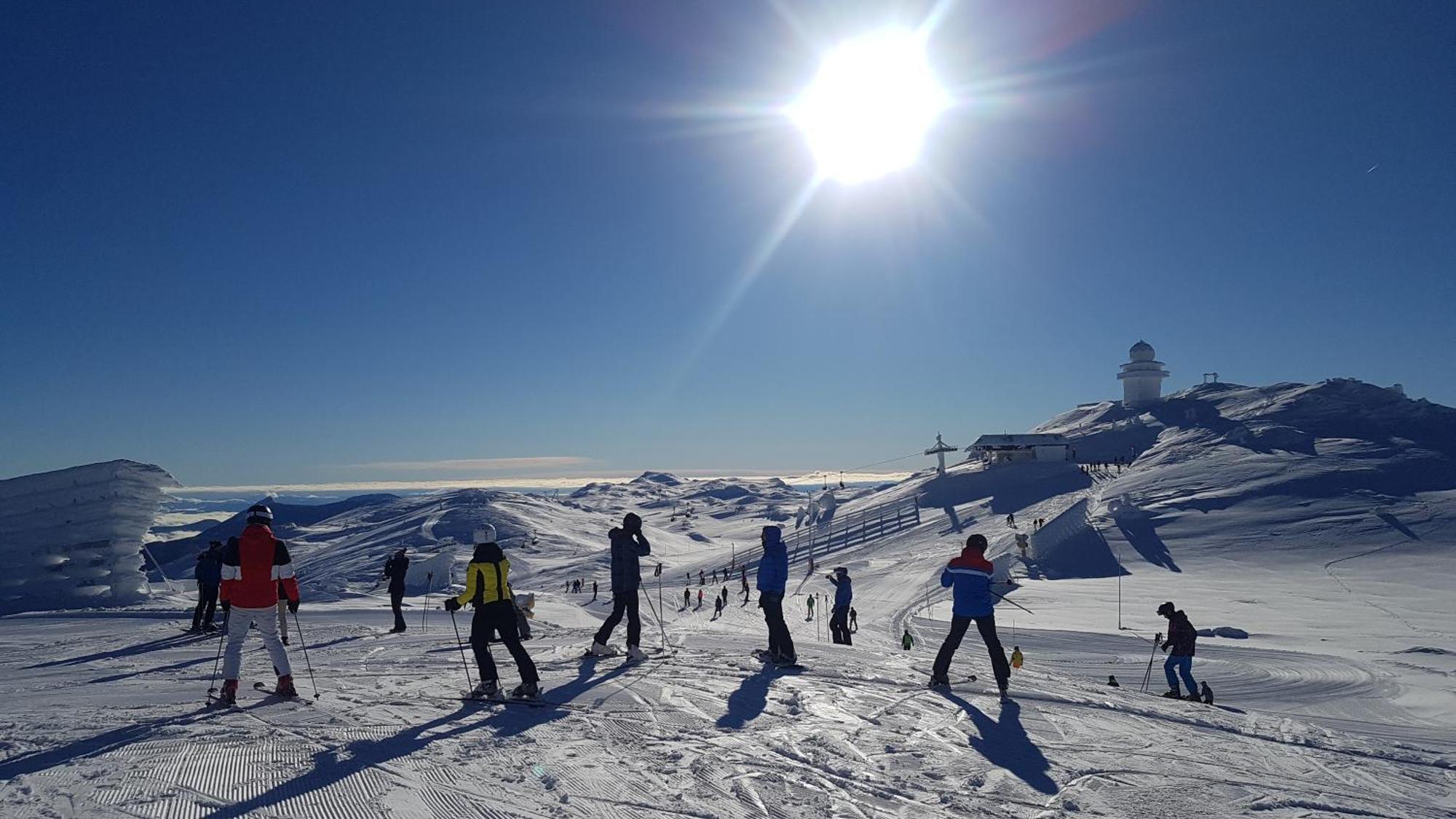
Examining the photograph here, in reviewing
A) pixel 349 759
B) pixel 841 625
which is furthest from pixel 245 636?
pixel 841 625

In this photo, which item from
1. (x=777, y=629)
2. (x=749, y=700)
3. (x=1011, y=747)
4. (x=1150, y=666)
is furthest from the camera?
(x=1150, y=666)

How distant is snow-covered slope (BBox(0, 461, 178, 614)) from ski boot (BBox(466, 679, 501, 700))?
73.5 ft

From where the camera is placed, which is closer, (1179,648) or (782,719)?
(782,719)

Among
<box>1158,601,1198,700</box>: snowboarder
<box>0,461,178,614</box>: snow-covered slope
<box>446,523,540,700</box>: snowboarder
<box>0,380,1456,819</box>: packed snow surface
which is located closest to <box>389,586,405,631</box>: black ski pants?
<box>0,380,1456,819</box>: packed snow surface

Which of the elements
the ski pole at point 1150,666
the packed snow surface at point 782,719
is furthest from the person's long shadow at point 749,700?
the ski pole at point 1150,666

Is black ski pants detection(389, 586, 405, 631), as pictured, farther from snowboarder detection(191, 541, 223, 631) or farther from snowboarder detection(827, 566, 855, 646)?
snowboarder detection(827, 566, 855, 646)

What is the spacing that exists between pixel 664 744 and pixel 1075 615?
2468 cm

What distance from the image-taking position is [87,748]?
19.5ft

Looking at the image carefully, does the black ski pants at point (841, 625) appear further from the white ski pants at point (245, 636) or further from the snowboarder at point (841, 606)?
the white ski pants at point (245, 636)

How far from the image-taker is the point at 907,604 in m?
31.8

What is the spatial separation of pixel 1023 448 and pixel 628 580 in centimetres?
6508

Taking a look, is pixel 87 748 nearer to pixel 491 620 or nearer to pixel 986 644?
pixel 491 620

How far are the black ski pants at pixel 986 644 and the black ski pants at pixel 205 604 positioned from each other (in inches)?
511

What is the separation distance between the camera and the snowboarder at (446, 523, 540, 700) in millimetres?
7746
